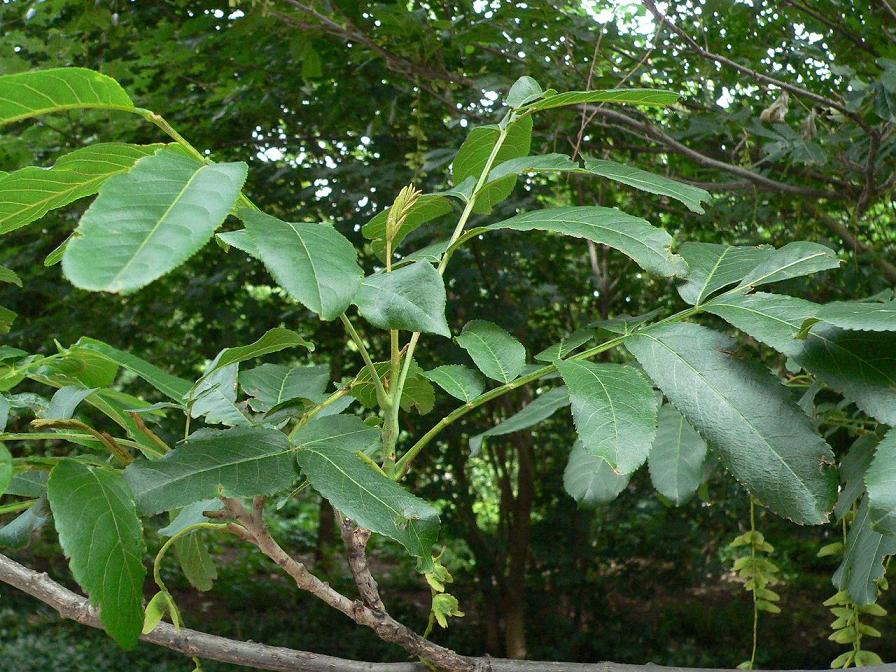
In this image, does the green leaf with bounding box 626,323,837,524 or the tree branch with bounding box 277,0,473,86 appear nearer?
the green leaf with bounding box 626,323,837,524

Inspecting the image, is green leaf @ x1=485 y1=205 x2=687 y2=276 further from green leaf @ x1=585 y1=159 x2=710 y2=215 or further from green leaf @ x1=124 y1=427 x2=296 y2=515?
green leaf @ x1=124 y1=427 x2=296 y2=515

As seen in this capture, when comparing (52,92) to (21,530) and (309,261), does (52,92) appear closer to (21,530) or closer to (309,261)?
(309,261)

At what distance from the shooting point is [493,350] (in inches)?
30.7

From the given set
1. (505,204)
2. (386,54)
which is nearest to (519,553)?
A: (505,204)

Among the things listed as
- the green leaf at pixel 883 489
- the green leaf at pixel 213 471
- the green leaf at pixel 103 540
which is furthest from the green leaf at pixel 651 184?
the green leaf at pixel 103 540

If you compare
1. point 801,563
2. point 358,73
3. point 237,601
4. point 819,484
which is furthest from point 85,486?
point 801,563

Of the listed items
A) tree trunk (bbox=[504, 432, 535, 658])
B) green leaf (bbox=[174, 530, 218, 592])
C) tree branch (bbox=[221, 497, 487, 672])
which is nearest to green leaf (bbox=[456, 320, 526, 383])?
tree branch (bbox=[221, 497, 487, 672])

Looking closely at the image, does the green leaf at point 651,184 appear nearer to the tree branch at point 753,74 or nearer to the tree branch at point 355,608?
the tree branch at point 355,608

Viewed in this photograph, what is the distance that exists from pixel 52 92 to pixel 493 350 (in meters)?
0.41

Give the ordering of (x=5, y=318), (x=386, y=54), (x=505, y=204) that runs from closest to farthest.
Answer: (x=5, y=318)
(x=386, y=54)
(x=505, y=204)

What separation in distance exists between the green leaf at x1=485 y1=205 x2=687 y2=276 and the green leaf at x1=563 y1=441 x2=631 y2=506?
33 cm

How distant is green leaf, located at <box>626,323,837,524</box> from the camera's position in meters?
0.57

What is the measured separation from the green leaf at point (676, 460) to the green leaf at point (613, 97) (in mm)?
353

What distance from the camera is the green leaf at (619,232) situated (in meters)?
0.64
